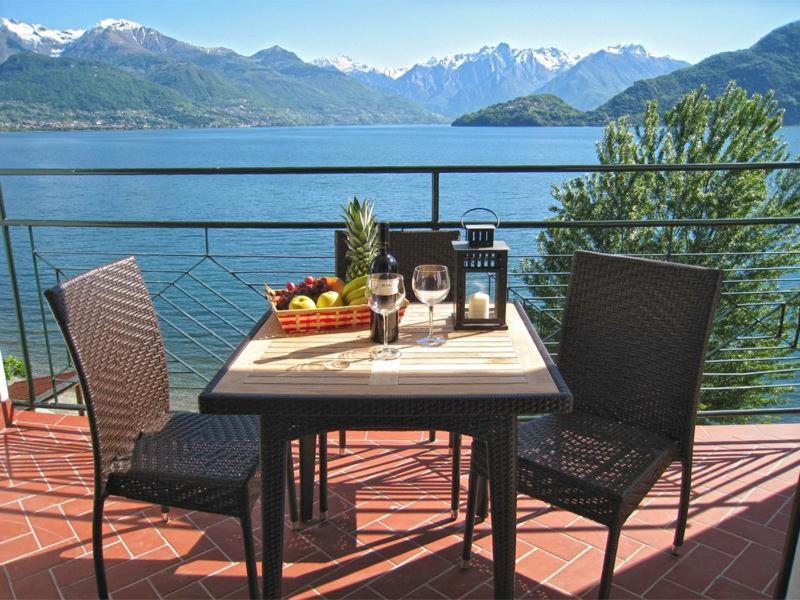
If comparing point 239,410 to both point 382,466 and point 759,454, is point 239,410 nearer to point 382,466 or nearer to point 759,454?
point 382,466

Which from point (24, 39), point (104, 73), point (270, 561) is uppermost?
point (24, 39)

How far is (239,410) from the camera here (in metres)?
1.42

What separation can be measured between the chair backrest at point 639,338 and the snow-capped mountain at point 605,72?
82936 millimetres

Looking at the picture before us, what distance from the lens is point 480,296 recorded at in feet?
6.14

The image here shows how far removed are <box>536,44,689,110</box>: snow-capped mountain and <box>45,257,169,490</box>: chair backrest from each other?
83412 mm

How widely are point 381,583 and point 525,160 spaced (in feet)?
122

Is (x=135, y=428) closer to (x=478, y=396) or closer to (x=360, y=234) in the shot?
(x=360, y=234)

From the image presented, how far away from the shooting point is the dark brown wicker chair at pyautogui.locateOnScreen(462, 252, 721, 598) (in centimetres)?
173

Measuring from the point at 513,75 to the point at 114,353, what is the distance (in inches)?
4409

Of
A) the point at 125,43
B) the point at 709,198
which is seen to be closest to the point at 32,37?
the point at 125,43

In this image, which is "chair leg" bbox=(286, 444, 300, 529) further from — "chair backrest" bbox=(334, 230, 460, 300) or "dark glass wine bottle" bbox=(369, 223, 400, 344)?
"chair backrest" bbox=(334, 230, 460, 300)

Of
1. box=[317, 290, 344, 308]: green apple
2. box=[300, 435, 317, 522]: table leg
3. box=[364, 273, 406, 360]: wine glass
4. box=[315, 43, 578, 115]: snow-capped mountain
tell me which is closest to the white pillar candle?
box=[364, 273, 406, 360]: wine glass

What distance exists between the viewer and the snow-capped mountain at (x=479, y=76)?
104 meters

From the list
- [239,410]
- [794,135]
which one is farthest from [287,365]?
[794,135]
